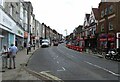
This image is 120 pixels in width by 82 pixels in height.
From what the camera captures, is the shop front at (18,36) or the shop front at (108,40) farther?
the shop front at (108,40)

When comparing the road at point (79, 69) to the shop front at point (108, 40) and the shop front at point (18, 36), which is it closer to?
the shop front at point (108, 40)

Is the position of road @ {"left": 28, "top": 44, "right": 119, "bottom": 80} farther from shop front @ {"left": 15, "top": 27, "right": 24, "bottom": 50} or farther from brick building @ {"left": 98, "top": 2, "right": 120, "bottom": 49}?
shop front @ {"left": 15, "top": 27, "right": 24, "bottom": 50}

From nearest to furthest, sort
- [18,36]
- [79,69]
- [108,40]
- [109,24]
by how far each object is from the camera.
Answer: [79,69] → [108,40] → [109,24] → [18,36]

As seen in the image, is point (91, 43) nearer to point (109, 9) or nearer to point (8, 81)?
point (109, 9)

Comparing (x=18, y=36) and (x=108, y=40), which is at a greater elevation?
(x=18, y=36)

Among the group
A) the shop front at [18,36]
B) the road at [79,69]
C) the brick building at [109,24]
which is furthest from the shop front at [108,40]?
the road at [79,69]

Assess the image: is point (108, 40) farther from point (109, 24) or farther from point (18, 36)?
point (18, 36)

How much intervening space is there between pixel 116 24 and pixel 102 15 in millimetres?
10756

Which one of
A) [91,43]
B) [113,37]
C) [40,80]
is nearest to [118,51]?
[113,37]

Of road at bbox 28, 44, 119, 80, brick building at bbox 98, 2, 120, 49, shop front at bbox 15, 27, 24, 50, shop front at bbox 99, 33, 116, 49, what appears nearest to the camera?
road at bbox 28, 44, 119, 80

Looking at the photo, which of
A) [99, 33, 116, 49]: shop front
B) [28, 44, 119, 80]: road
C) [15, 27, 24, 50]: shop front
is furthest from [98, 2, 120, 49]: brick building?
[28, 44, 119, 80]: road

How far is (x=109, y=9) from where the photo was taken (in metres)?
56.8

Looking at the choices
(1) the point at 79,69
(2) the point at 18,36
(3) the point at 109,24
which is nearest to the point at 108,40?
(3) the point at 109,24

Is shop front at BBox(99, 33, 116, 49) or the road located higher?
shop front at BBox(99, 33, 116, 49)
